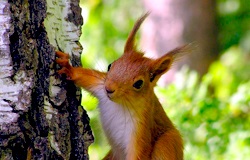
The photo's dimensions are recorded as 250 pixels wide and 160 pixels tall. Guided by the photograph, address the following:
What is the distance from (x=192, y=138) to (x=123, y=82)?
128 centimetres

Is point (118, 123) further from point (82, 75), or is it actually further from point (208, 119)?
point (208, 119)

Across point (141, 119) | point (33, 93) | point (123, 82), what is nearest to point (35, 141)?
point (33, 93)

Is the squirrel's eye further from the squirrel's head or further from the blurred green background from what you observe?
the blurred green background

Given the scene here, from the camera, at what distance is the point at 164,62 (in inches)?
127

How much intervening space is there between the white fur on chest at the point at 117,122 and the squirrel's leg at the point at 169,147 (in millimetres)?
154

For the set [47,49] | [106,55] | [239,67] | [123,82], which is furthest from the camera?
[239,67]

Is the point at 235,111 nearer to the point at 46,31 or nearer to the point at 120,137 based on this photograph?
the point at 120,137

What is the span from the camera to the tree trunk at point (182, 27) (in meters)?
7.26

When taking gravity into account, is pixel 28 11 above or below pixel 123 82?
below

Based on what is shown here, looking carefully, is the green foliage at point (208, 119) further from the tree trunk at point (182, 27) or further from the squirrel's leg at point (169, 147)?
the tree trunk at point (182, 27)

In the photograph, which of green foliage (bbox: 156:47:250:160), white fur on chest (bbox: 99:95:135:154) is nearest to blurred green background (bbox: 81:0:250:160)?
green foliage (bbox: 156:47:250:160)

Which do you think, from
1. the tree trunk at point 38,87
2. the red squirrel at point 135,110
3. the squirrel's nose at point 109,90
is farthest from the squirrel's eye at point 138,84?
the tree trunk at point 38,87

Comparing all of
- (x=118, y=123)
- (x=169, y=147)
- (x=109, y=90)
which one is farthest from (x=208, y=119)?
(x=109, y=90)

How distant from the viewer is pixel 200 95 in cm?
425
